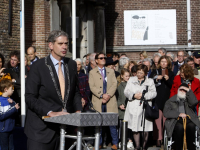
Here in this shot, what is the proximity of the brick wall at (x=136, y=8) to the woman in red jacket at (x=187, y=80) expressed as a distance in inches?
455

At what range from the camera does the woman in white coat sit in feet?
29.8

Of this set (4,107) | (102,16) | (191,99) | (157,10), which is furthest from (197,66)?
(157,10)

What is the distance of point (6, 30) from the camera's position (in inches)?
601

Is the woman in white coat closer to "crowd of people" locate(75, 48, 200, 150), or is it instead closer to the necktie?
"crowd of people" locate(75, 48, 200, 150)

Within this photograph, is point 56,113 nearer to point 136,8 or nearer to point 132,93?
point 132,93

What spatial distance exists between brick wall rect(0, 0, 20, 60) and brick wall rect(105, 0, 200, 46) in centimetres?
626

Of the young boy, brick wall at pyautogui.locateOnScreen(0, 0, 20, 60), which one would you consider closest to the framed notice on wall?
brick wall at pyautogui.locateOnScreen(0, 0, 20, 60)

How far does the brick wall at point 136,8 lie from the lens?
68.6ft

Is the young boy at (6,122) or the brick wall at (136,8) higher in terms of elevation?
the brick wall at (136,8)

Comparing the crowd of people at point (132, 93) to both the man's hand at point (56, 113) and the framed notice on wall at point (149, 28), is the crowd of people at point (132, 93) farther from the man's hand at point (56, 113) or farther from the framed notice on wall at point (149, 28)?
the framed notice on wall at point (149, 28)

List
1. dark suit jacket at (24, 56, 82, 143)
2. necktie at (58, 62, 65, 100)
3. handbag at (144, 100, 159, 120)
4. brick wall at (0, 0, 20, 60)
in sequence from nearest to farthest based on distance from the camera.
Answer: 1. dark suit jacket at (24, 56, 82, 143)
2. necktie at (58, 62, 65, 100)
3. handbag at (144, 100, 159, 120)
4. brick wall at (0, 0, 20, 60)

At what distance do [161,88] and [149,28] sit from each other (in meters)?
11.0

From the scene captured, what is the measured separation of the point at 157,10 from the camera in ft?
68.5

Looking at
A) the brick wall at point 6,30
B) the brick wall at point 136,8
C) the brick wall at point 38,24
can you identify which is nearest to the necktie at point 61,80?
the brick wall at point 6,30
